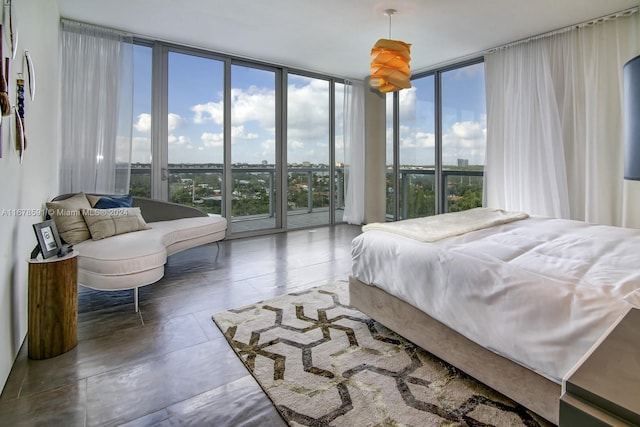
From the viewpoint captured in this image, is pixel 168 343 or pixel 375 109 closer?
pixel 168 343

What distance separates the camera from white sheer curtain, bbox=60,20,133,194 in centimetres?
375

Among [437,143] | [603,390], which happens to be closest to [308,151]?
[437,143]

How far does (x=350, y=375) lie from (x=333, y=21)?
3.47 m

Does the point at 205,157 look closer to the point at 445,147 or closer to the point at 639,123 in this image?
the point at 445,147

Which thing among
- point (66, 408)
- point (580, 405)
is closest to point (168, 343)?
point (66, 408)

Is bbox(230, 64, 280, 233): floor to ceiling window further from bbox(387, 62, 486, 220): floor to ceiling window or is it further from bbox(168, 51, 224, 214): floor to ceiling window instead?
bbox(387, 62, 486, 220): floor to ceiling window

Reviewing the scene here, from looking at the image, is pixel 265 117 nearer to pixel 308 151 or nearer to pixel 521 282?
pixel 308 151

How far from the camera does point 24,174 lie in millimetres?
2158

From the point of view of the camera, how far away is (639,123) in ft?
2.81

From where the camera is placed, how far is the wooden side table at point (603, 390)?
45cm

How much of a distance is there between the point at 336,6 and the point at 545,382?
11.2 ft

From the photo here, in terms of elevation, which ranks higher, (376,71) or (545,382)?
(376,71)

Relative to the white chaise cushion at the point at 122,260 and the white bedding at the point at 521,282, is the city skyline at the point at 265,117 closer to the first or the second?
the white chaise cushion at the point at 122,260

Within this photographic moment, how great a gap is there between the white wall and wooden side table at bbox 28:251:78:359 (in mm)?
94
